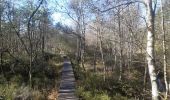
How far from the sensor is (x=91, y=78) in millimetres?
22891

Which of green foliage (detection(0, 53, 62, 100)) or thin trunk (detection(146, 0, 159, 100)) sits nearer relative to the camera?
thin trunk (detection(146, 0, 159, 100))

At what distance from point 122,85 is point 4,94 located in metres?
12.4

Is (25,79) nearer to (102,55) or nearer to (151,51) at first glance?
(102,55)

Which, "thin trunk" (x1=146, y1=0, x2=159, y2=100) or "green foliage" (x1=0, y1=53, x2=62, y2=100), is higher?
"thin trunk" (x1=146, y1=0, x2=159, y2=100)

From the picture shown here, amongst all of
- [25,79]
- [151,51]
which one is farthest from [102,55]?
[151,51]

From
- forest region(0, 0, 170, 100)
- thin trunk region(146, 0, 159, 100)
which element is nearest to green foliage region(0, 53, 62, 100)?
forest region(0, 0, 170, 100)

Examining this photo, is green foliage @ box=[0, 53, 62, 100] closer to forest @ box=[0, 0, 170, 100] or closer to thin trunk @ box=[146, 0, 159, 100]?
forest @ box=[0, 0, 170, 100]

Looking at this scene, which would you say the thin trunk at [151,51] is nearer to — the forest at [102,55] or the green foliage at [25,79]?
the forest at [102,55]

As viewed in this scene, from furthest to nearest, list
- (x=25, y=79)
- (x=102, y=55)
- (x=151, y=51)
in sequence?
(x=102, y=55) < (x=25, y=79) < (x=151, y=51)

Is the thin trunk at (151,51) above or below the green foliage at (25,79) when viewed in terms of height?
above

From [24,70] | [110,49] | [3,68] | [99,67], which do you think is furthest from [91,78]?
[110,49]

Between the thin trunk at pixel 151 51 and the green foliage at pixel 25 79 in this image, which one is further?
the green foliage at pixel 25 79

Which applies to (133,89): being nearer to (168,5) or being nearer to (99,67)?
(168,5)

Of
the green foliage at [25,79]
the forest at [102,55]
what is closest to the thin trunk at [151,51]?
the forest at [102,55]
